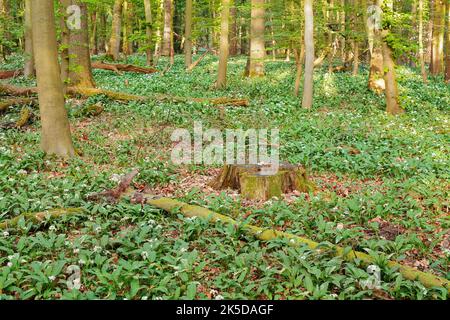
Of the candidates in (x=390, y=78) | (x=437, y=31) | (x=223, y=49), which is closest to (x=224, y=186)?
(x=390, y=78)

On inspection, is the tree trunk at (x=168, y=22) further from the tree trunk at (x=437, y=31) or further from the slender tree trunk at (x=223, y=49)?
the tree trunk at (x=437, y=31)

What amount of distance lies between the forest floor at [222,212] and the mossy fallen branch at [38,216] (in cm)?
12

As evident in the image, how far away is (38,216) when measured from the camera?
19.7 feet

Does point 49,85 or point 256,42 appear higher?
point 256,42

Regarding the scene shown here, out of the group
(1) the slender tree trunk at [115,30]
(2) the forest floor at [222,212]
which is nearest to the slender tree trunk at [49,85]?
(2) the forest floor at [222,212]

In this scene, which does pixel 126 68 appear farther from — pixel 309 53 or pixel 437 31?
pixel 437 31

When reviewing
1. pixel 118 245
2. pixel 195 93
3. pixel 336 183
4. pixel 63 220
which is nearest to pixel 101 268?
pixel 118 245

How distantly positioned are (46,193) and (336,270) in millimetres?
4727

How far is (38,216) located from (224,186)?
3224 mm

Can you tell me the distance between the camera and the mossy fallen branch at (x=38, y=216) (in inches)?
231

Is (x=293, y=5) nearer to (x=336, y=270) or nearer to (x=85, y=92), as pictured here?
(x=85, y=92)

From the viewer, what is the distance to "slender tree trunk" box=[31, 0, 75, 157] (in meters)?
8.77

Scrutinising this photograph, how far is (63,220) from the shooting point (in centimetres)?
598

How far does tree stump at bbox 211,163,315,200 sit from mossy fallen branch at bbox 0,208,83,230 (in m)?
2.70
